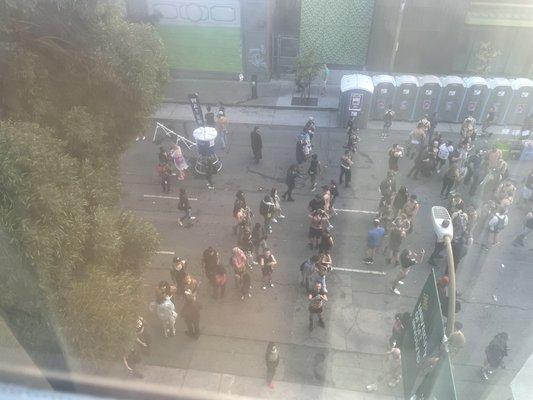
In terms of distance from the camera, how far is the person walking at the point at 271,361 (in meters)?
8.30

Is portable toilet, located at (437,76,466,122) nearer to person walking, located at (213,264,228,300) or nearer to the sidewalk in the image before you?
person walking, located at (213,264,228,300)

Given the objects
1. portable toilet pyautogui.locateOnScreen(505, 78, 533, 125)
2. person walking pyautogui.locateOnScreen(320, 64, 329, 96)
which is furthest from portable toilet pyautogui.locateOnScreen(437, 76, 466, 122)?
person walking pyautogui.locateOnScreen(320, 64, 329, 96)

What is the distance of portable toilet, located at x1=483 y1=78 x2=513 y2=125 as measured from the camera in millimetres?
17203

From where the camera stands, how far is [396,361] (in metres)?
8.56

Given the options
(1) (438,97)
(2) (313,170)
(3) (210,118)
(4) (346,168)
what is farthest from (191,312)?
(1) (438,97)

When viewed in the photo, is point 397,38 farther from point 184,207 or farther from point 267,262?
point 267,262

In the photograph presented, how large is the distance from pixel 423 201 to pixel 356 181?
2.33 meters

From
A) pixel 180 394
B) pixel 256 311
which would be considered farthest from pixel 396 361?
pixel 180 394

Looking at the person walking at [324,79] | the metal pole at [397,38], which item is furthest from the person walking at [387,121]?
the metal pole at [397,38]

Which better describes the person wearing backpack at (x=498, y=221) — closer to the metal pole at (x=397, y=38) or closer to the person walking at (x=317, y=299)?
the person walking at (x=317, y=299)

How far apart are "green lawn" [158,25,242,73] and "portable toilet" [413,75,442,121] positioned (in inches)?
349

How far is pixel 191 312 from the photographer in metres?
9.16

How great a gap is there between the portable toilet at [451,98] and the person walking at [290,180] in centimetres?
855

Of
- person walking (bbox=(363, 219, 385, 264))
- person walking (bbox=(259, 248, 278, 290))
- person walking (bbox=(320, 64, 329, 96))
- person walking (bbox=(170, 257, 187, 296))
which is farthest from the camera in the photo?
person walking (bbox=(320, 64, 329, 96))
